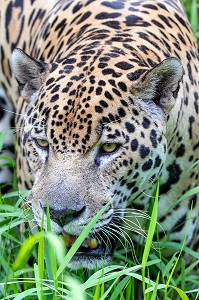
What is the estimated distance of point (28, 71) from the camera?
4762 millimetres

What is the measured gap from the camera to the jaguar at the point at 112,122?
171 inches

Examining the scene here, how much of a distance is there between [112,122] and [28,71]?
603 mm

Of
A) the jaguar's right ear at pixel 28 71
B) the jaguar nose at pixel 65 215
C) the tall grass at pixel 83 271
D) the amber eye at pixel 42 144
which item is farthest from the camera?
the jaguar's right ear at pixel 28 71

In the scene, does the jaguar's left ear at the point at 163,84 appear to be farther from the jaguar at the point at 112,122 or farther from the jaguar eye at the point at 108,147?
the jaguar eye at the point at 108,147

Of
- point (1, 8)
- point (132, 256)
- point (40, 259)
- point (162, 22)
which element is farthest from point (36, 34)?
point (40, 259)

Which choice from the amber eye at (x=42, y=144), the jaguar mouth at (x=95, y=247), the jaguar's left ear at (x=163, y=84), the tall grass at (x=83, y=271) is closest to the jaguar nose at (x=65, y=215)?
the tall grass at (x=83, y=271)

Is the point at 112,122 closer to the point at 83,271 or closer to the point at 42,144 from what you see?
the point at 42,144

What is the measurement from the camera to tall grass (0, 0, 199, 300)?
A: 3.98m

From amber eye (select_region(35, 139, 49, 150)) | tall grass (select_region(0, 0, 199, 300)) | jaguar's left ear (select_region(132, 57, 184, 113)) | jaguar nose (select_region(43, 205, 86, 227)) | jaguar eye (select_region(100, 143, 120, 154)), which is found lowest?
tall grass (select_region(0, 0, 199, 300))

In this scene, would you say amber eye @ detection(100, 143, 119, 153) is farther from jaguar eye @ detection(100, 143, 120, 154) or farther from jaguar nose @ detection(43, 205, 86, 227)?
jaguar nose @ detection(43, 205, 86, 227)

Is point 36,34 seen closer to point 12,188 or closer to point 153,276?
point 12,188

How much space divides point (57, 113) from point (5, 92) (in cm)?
196

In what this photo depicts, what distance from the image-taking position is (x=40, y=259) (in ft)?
13.0

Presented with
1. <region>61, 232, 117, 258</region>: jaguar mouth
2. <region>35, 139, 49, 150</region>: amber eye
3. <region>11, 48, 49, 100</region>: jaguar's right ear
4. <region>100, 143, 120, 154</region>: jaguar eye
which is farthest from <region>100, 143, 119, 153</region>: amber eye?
<region>11, 48, 49, 100</region>: jaguar's right ear
